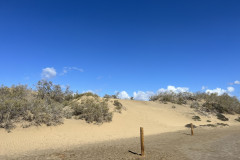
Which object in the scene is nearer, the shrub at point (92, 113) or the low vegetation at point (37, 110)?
the low vegetation at point (37, 110)

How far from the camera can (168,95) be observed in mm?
38562

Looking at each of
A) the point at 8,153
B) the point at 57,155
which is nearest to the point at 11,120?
the point at 8,153

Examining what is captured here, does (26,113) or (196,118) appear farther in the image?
(196,118)

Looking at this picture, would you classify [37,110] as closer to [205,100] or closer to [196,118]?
A: [196,118]

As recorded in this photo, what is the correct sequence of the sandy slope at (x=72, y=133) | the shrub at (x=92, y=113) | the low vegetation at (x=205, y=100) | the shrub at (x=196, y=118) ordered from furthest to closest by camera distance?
the low vegetation at (x=205, y=100) < the shrub at (x=196, y=118) < the shrub at (x=92, y=113) < the sandy slope at (x=72, y=133)

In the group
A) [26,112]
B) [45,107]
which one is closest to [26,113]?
[26,112]

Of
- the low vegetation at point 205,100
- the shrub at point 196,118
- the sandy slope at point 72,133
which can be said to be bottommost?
the sandy slope at point 72,133

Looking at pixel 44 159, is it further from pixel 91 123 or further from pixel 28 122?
pixel 91 123

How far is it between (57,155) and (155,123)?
16.2 meters

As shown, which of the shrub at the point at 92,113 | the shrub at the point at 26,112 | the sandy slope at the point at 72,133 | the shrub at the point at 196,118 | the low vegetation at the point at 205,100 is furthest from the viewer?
the low vegetation at the point at 205,100

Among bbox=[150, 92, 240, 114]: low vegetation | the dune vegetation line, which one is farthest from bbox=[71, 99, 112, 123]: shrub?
bbox=[150, 92, 240, 114]: low vegetation

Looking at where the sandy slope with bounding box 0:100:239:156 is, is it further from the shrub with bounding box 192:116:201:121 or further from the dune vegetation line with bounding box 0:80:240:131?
the shrub with bounding box 192:116:201:121

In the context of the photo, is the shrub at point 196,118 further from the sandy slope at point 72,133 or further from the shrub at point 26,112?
the shrub at point 26,112

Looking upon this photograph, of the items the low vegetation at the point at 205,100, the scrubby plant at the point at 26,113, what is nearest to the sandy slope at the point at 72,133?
the scrubby plant at the point at 26,113
